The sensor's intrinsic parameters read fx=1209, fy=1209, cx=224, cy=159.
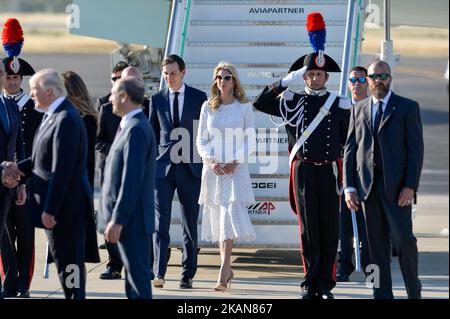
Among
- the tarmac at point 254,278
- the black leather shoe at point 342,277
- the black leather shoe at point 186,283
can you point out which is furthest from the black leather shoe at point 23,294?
the black leather shoe at point 342,277

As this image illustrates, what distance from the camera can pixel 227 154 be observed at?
1035cm

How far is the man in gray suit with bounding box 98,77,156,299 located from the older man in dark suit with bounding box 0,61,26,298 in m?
1.36

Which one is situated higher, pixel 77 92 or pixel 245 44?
pixel 245 44

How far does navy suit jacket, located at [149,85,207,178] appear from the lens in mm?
10656

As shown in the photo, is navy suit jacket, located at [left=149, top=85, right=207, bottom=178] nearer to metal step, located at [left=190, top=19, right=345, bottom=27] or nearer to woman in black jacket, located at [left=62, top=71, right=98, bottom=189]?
woman in black jacket, located at [left=62, top=71, right=98, bottom=189]

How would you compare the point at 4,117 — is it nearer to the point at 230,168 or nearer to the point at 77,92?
the point at 77,92

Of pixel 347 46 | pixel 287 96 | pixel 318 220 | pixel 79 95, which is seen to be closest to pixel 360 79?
pixel 347 46

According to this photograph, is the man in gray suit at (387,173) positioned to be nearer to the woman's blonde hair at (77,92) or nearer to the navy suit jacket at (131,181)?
the navy suit jacket at (131,181)

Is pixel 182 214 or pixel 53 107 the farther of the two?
pixel 182 214

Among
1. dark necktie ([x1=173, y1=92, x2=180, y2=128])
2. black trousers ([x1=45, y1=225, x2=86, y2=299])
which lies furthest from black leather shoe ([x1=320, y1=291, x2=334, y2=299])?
black trousers ([x1=45, y1=225, x2=86, y2=299])

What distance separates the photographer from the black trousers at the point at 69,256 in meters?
8.26

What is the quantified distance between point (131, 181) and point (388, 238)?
2267mm
